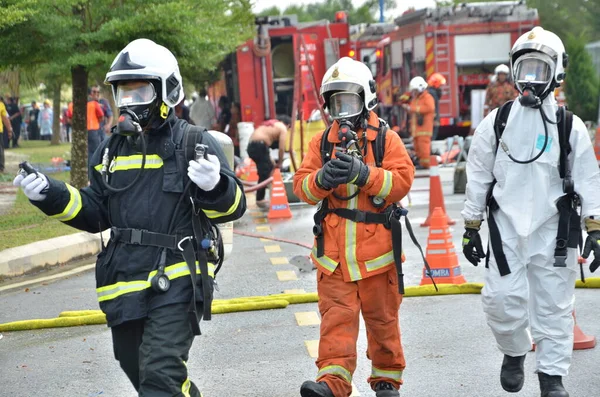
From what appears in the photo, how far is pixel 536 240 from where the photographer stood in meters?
5.50

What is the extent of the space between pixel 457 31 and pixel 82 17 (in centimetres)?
1104

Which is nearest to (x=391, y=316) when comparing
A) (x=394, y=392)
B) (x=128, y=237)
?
(x=394, y=392)

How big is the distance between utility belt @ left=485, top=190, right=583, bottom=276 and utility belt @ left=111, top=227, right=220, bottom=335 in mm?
1633

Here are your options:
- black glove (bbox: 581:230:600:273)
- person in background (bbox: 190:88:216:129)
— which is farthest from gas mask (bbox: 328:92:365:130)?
person in background (bbox: 190:88:216:129)

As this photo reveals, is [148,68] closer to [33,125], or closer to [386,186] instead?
[386,186]

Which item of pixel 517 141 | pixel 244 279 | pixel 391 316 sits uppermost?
pixel 517 141

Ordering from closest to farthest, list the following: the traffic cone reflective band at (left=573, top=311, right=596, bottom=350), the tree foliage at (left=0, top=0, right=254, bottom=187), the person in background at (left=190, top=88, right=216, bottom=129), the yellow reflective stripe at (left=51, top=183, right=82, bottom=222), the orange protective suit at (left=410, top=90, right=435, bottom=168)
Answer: the yellow reflective stripe at (left=51, top=183, right=82, bottom=222)
the traffic cone reflective band at (left=573, top=311, right=596, bottom=350)
the tree foliage at (left=0, top=0, right=254, bottom=187)
the orange protective suit at (left=410, top=90, right=435, bottom=168)
the person in background at (left=190, top=88, right=216, bottom=129)

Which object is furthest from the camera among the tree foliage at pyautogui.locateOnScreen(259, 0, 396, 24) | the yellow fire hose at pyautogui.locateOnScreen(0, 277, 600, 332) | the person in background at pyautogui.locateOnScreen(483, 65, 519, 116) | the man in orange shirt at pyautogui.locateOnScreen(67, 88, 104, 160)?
the tree foliage at pyautogui.locateOnScreen(259, 0, 396, 24)

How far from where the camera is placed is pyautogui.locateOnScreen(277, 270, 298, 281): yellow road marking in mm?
9648

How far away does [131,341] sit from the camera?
469 cm

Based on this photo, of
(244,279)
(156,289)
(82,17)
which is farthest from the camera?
(82,17)

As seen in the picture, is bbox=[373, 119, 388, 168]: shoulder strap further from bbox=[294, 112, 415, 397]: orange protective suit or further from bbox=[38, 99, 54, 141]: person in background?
bbox=[38, 99, 54, 141]: person in background

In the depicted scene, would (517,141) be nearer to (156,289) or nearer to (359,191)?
(359,191)

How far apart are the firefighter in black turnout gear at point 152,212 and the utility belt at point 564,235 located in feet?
5.07
